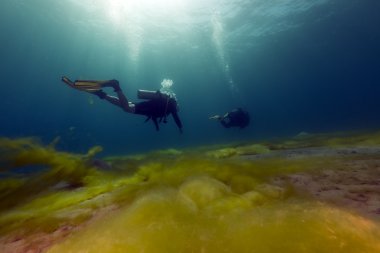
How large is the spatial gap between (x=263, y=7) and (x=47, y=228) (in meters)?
34.5

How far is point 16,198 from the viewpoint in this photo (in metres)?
4.35

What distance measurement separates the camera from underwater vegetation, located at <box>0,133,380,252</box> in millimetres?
1849

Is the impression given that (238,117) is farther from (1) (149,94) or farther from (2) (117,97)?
(2) (117,97)

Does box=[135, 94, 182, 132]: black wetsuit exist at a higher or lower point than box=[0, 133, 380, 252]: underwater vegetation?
higher

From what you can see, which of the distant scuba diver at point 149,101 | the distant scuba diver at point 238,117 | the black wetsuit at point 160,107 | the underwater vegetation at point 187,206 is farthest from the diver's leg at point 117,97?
the distant scuba diver at point 238,117

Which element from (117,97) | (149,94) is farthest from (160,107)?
(117,97)

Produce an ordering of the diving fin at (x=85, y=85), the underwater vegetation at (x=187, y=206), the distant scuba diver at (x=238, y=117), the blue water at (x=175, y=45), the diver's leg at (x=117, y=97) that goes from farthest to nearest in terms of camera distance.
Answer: the blue water at (x=175, y=45) → the distant scuba diver at (x=238, y=117) → the diver's leg at (x=117, y=97) → the diving fin at (x=85, y=85) → the underwater vegetation at (x=187, y=206)

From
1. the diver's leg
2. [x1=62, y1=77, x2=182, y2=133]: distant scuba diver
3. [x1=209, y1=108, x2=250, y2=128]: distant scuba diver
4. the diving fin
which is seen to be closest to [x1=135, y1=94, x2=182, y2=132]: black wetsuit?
[x1=62, y1=77, x2=182, y2=133]: distant scuba diver

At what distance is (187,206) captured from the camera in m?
2.59

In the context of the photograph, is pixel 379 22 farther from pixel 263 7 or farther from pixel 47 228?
pixel 47 228

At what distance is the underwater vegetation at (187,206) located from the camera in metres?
1.85

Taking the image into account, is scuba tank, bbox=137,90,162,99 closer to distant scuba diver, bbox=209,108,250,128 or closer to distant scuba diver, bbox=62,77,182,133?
distant scuba diver, bbox=62,77,182,133

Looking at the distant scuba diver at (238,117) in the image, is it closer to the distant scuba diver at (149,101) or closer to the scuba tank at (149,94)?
the distant scuba diver at (149,101)

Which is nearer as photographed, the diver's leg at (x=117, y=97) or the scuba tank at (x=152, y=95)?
the diver's leg at (x=117, y=97)
